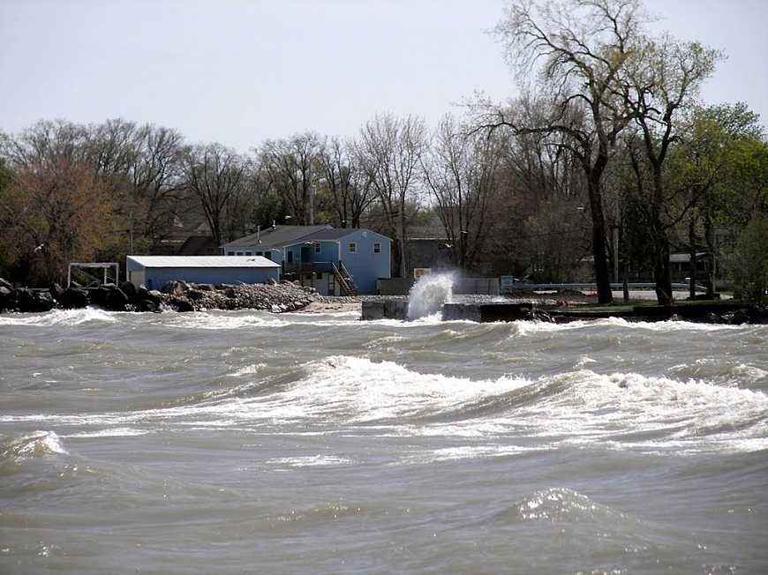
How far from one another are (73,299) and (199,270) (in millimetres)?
10526

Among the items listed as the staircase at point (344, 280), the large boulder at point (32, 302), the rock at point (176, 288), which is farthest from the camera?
the staircase at point (344, 280)

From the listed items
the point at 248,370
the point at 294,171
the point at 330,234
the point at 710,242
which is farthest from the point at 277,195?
the point at 248,370

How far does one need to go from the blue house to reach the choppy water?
4824cm

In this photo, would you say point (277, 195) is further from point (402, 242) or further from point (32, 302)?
point (32, 302)

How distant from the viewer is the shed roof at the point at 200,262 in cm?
6544

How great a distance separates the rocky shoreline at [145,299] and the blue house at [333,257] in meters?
10.5

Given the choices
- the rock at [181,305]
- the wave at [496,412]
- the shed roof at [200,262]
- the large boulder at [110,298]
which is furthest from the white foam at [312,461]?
the shed roof at [200,262]

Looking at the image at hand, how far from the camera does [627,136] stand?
5178 centimetres

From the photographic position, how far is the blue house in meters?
72.0

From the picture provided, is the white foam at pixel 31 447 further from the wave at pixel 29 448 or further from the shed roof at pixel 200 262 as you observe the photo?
the shed roof at pixel 200 262

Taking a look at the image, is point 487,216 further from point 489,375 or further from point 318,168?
point 489,375

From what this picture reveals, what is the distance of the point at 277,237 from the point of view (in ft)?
252

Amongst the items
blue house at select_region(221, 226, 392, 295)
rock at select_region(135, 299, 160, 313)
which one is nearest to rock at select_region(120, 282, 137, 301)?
rock at select_region(135, 299, 160, 313)

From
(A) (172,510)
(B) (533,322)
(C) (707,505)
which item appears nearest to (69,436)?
(A) (172,510)
